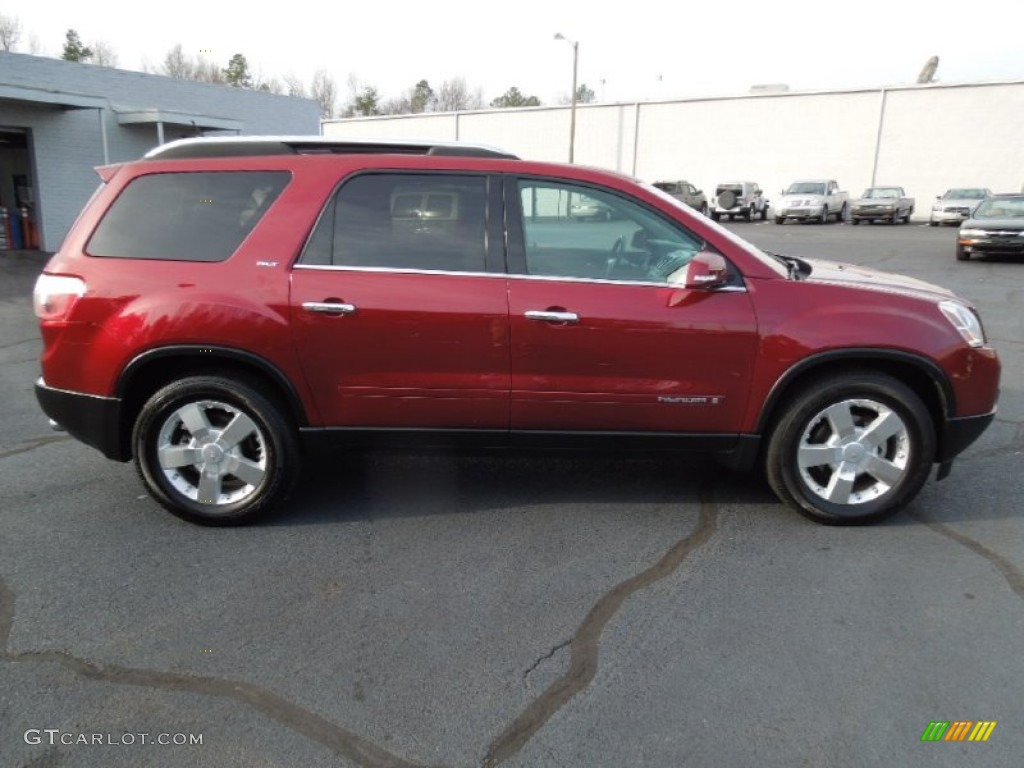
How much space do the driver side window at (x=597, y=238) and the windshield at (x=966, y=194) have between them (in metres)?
35.7

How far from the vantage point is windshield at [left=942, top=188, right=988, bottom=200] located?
32.9 m

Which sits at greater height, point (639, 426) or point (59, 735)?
point (639, 426)

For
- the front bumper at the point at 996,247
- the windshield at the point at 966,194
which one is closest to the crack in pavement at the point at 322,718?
the front bumper at the point at 996,247

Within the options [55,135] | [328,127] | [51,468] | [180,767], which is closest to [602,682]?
[180,767]

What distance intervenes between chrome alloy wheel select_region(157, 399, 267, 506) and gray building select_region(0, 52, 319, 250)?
14.3 metres

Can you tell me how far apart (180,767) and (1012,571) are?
140 inches

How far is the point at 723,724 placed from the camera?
247 cm

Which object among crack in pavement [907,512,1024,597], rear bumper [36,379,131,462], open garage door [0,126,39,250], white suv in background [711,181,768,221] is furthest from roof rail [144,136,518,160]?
white suv in background [711,181,768,221]

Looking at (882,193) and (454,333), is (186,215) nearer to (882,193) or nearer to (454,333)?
(454,333)

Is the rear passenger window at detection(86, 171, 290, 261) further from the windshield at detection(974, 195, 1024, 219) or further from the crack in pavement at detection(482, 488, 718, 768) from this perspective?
the windshield at detection(974, 195, 1024, 219)

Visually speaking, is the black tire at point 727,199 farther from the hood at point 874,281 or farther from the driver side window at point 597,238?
the driver side window at point 597,238

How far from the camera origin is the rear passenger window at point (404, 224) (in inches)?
144

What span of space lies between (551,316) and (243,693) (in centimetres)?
205

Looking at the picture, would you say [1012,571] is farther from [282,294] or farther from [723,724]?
[282,294]
